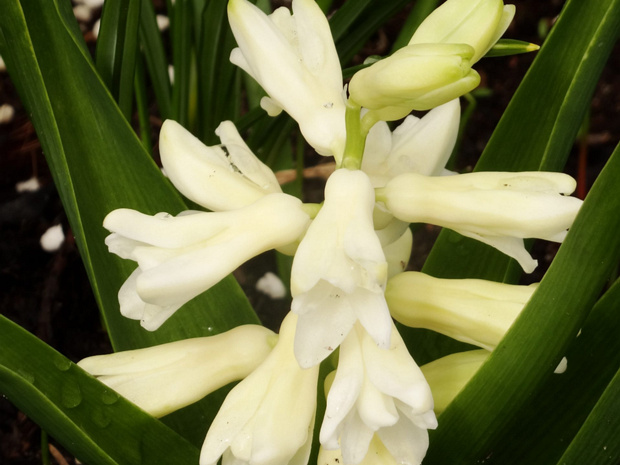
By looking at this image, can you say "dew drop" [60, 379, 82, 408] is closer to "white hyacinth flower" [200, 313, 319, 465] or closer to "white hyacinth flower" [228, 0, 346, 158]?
"white hyacinth flower" [200, 313, 319, 465]

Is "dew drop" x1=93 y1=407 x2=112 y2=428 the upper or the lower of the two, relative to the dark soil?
upper

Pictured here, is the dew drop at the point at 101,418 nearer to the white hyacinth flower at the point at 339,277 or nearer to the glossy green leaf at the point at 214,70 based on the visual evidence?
the white hyacinth flower at the point at 339,277

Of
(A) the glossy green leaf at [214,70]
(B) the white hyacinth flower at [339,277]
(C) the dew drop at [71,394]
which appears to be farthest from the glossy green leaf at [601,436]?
(A) the glossy green leaf at [214,70]

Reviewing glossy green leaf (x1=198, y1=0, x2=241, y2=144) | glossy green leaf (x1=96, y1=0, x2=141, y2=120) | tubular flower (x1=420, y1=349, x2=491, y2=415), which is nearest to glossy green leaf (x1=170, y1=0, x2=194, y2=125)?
glossy green leaf (x1=198, y1=0, x2=241, y2=144)

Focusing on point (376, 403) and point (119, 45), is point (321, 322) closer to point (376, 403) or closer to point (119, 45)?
point (376, 403)

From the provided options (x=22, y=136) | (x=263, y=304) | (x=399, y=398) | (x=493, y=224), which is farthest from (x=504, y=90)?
(x=399, y=398)

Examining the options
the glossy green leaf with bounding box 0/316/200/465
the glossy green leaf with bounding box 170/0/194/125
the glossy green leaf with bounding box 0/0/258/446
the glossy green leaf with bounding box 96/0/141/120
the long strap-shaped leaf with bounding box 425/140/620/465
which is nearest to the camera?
the long strap-shaped leaf with bounding box 425/140/620/465
